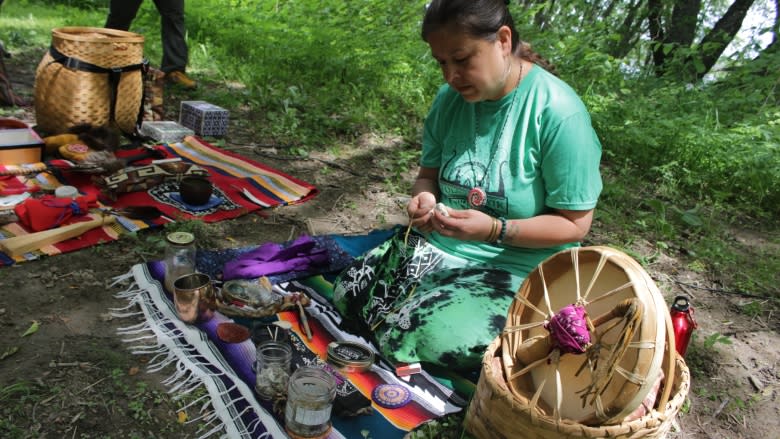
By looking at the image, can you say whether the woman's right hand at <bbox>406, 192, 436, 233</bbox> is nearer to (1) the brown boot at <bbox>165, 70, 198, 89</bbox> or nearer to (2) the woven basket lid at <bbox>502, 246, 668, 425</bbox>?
(2) the woven basket lid at <bbox>502, 246, 668, 425</bbox>

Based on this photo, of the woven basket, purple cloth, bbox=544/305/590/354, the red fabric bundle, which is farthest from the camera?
the woven basket

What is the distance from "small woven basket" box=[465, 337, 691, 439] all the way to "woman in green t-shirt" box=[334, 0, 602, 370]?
40 centimetres

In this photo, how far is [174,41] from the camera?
578cm

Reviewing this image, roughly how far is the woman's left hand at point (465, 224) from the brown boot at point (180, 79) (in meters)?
4.61

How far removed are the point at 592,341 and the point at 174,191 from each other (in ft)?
10.0

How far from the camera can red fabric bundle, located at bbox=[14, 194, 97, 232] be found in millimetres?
3119

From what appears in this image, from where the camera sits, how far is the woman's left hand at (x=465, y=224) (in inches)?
86.7

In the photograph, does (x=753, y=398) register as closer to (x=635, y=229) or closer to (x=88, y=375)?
(x=635, y=229)

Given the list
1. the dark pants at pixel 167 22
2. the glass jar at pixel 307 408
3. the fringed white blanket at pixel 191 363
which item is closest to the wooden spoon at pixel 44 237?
the fringed white blanket at pixel 191 363

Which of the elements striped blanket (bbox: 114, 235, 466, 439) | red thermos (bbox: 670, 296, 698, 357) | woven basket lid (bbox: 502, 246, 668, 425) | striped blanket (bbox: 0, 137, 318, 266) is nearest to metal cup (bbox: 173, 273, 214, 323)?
striped blanket (bbox: 114, 235, 466, 439)

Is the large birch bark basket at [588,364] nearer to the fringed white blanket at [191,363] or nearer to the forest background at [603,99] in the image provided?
the fringed white blanket at [191,363]

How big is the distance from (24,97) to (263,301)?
4.02m

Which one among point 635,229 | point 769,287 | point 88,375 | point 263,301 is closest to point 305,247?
point 263,301

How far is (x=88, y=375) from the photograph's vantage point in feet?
7.18
